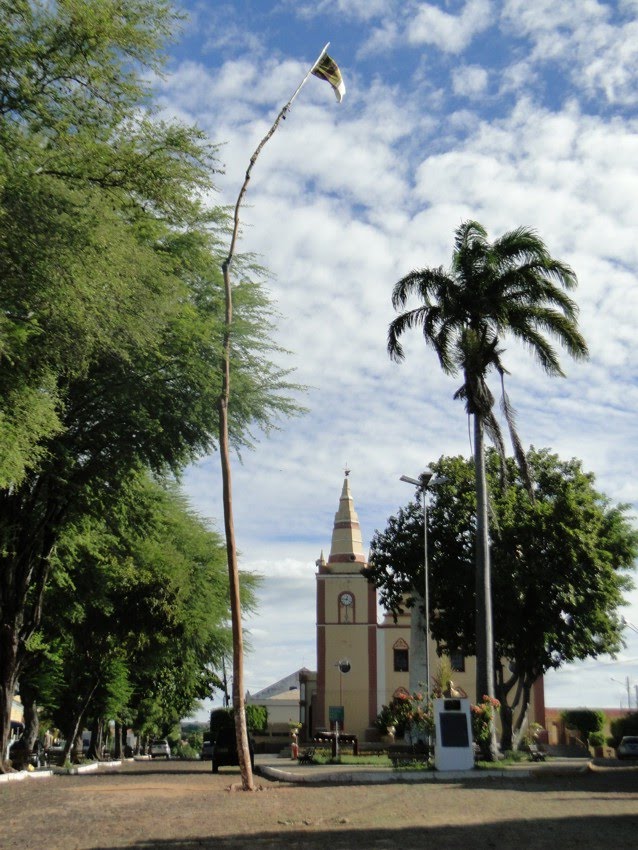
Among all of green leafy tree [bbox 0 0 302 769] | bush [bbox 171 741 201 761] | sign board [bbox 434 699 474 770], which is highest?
green leafy tree [bbox 0 0 302 769]

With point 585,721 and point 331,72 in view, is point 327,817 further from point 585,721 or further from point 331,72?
point 585,721

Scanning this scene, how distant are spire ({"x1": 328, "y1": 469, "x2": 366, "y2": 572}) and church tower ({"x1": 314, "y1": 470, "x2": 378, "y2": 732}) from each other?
78mm

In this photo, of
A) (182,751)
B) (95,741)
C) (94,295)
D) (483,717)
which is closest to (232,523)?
(94,295)

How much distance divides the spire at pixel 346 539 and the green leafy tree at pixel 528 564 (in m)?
31.8

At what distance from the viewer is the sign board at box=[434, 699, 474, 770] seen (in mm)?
21875

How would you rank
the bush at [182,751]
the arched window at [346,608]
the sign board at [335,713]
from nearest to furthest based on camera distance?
the sign board at [335,713], the arched window at [346,608], the bush at [182,751]

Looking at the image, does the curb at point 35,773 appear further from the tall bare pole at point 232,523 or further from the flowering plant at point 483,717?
the flowering plant at point 483,717

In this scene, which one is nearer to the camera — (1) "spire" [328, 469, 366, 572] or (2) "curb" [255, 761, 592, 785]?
(2) "curb" [255, 761, 592, 785]

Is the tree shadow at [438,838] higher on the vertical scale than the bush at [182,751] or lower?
higher

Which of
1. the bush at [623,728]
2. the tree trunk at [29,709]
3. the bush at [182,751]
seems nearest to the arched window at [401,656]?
the bush at [623,728]

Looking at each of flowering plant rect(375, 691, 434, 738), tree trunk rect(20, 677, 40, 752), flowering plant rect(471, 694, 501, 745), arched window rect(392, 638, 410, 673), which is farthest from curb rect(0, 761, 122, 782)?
Result: arched window rect(392, 638, 410, 673)

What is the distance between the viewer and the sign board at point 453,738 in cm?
2188

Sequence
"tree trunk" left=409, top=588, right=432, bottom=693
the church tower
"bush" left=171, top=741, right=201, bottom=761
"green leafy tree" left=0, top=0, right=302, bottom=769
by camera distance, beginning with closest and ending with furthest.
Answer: "green leafy tree" left=0, top=0, right=302, bottom=769 → "tree trunk" left=409, top=588, right=432, bottom=693 → the church tower → "bush" left=171, top=741, right=201, bottom=761

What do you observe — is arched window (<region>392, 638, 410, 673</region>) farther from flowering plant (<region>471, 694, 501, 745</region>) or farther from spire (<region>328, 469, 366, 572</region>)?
flowering plant (<region>471, 694, 501, 745</region>)
